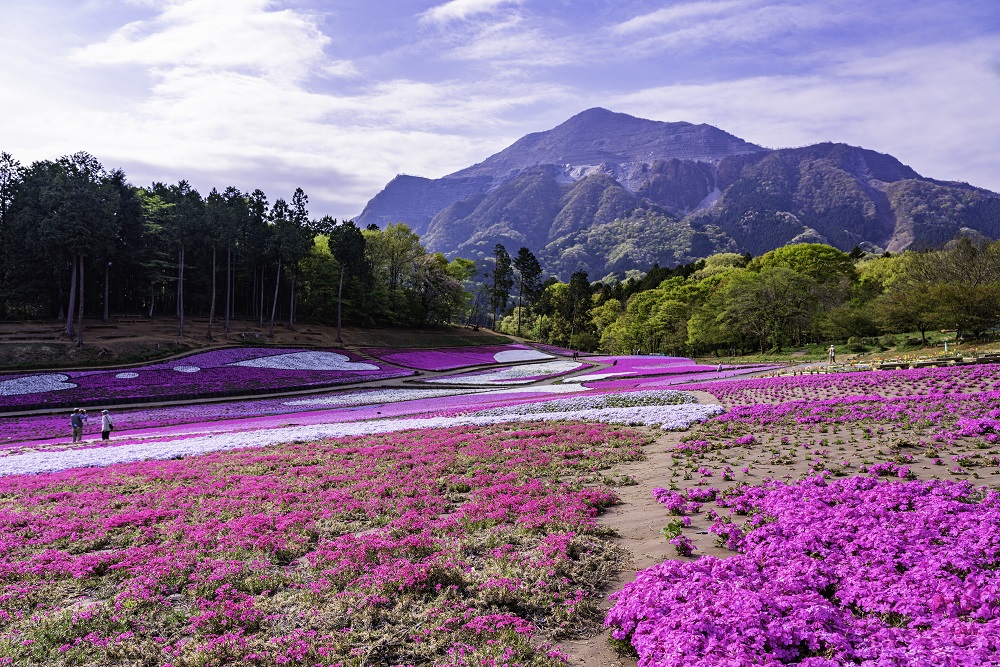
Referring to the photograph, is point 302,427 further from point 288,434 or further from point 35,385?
point 35,385

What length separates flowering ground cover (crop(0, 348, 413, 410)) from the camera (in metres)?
36.6

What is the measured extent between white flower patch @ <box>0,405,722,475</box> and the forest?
32.1m

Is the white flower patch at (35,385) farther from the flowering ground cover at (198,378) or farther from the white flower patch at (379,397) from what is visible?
the white flower patch at (379,397)

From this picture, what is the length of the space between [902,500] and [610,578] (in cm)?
535

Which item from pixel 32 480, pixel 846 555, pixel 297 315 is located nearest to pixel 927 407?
pixel 846 555

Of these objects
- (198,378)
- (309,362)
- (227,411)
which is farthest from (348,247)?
(227,411)

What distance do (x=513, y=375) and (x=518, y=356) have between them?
59.4ft

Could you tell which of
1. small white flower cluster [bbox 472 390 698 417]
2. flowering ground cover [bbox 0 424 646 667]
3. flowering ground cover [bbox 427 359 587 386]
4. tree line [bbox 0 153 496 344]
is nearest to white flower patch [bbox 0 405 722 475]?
small white flower cluster [bbox 472 390 698 417]

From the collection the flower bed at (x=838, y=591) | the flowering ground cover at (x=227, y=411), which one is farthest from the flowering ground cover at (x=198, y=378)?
the flower bed at (x=838, y=591)

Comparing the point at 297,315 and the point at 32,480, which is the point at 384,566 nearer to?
the point at 32,480

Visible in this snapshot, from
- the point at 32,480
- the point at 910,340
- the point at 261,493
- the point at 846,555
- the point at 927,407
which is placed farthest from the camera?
the point at 910,340

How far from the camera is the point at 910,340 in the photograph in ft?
158

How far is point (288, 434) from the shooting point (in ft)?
80.7

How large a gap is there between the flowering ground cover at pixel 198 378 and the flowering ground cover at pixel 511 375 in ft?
20.1
